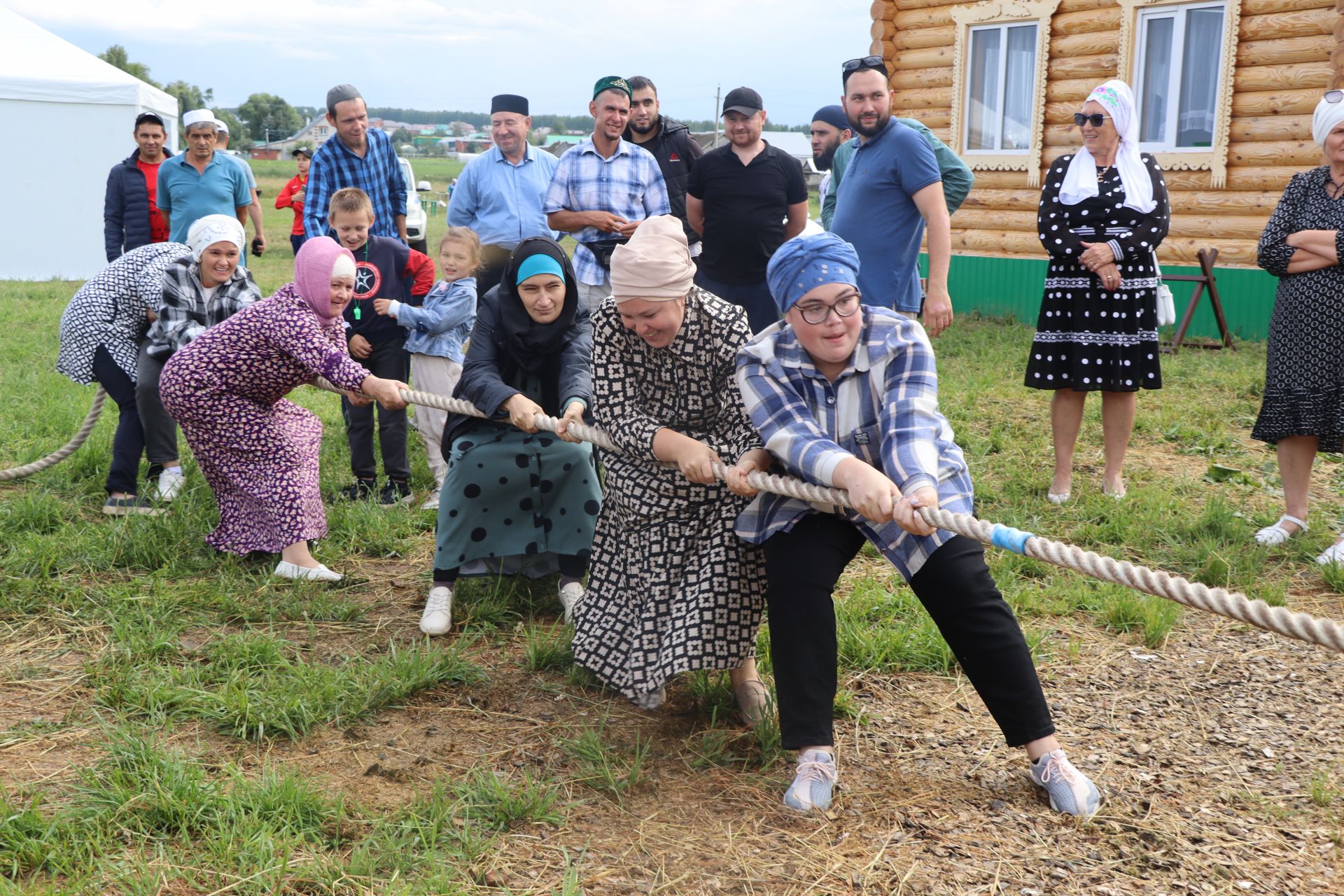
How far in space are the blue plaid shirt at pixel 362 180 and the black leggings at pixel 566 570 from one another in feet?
8.71

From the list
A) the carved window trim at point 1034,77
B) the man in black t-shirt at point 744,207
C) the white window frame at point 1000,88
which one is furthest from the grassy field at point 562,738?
the white window frame at point 1000,88

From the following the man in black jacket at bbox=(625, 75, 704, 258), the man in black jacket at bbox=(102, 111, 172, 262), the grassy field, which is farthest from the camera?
the man in black jacket at bbox=(102, 111, 172, 262)

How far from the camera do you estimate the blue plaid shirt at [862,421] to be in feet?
9.44

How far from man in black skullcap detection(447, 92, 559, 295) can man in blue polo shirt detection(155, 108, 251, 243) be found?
1.98m

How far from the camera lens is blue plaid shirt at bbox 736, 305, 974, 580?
2.88 metres

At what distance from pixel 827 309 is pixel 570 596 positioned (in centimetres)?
180

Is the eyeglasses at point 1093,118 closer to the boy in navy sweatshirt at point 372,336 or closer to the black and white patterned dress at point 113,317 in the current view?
the boy in navy sweatshirt at point 372,336

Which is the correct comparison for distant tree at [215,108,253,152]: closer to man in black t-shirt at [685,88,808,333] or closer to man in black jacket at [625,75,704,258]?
man in black jacket at [625,75,704,258]

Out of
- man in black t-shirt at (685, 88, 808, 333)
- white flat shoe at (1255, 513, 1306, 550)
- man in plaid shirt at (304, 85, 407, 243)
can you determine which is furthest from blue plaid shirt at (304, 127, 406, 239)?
white flat shoe at (1255, 513, 1306, 550)

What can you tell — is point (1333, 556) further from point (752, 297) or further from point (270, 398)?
point (270, 398)

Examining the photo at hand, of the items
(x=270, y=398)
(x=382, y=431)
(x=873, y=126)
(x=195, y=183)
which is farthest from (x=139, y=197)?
(x=873, y=126)

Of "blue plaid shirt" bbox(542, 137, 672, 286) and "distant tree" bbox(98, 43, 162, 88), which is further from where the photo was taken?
"distant tree" bbox(98, 43, 162, 88)

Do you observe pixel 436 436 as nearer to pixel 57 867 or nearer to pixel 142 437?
pixel 142 437

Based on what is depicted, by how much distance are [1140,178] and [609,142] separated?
8.81 ft
